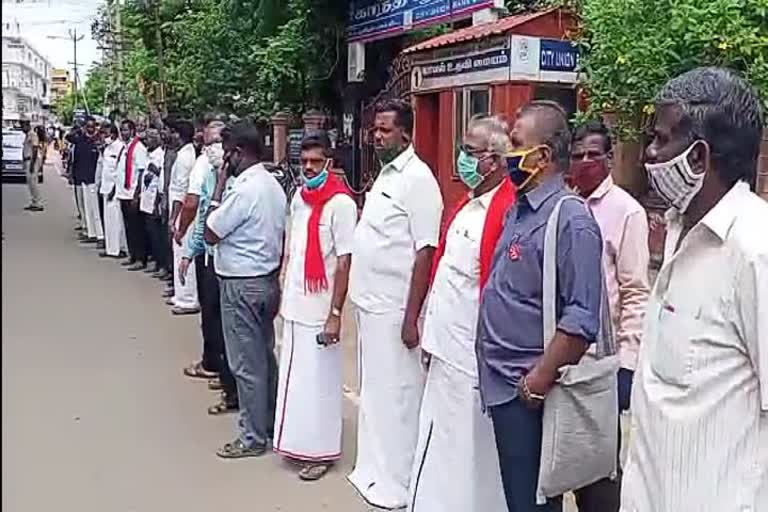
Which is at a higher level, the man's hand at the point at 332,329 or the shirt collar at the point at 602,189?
the shirt collar at the point at 602,189

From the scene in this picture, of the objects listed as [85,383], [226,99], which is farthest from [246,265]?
[226,99]

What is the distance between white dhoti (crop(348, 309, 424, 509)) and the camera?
15.4 feet

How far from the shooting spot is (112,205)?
1368 cm

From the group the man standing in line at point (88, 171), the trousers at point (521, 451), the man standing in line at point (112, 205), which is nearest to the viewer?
the trousers at point (521, 451)

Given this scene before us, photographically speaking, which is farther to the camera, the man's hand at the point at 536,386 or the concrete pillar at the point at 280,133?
the concrete pillar at the point at 280,133

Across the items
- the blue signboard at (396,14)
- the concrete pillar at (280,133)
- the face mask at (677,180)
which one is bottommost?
the face mask at (677,180)

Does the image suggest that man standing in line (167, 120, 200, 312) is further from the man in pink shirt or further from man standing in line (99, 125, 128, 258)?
the man in pink shirt

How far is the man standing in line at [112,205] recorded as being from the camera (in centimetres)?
1339

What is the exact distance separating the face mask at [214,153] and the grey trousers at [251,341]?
165cm

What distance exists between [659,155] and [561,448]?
4.18ft

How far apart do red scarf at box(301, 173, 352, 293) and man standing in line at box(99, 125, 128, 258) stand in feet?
27.1

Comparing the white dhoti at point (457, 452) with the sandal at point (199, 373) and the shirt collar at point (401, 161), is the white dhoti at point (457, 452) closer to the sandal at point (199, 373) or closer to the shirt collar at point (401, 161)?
the shirt collar at point (401, 161)

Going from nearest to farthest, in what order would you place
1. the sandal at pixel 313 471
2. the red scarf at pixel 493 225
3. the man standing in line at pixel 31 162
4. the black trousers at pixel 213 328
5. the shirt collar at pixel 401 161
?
1. the red scarf at pixel 493 225
2. the shirt collar at pixel 401 161
3. the sandal at pixel 313 471
4. the black trousers at pixel 213 328
5. the man standing in line at pixel 31 162

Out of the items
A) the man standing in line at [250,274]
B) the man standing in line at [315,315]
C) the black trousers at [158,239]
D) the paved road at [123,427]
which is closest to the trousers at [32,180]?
the black trousers at [158,239]
